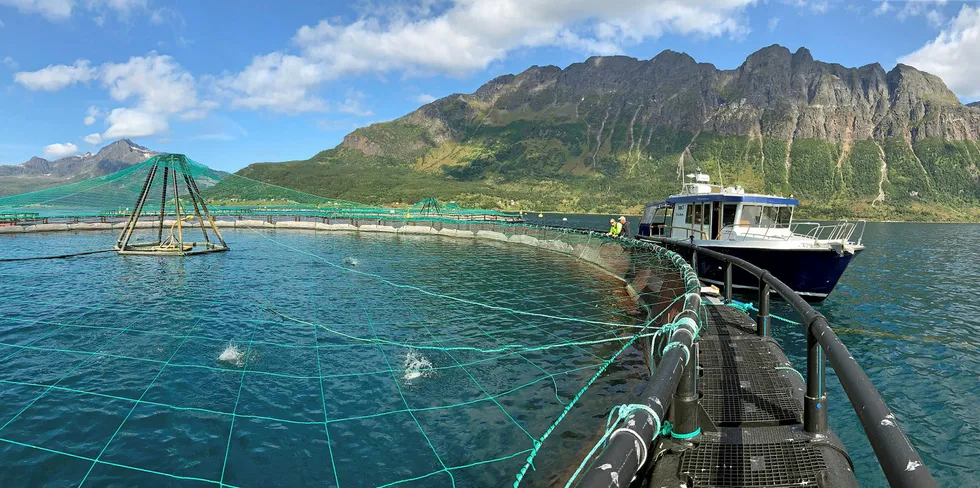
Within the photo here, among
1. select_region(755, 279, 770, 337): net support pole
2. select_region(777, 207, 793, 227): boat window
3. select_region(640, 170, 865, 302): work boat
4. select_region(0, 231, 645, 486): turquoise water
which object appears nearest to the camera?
select_region(755, 279, 770, 337): net support pole

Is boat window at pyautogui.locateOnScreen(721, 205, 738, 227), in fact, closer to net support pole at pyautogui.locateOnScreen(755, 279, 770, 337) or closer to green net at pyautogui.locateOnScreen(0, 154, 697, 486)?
green net at pyautogui.locateOnScreen(0, 154, 697, 486)

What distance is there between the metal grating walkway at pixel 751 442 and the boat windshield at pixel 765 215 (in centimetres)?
2026

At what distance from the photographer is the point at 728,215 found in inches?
1019

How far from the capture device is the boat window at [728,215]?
25.8 meters

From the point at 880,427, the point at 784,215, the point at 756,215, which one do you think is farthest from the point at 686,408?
the point at 784,215

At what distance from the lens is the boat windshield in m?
25.7

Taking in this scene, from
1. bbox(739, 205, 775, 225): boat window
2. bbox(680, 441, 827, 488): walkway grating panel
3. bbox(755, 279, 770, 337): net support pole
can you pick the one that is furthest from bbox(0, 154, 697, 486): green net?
bbox(739, 205, 775, 225): boat window

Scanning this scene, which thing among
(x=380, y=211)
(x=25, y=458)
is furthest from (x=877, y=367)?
(x=380, y=211)

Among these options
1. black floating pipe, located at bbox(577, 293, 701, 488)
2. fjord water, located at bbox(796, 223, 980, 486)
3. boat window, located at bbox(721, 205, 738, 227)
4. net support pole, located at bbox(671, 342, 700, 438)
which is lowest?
fjord water, located at bbox(796, 223, 980, 486)

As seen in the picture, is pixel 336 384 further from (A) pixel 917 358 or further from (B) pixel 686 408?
(A) pixel 917 358

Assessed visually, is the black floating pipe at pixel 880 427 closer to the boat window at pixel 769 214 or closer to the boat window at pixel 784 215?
the boat window at pixel 769 214

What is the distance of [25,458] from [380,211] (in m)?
90.3

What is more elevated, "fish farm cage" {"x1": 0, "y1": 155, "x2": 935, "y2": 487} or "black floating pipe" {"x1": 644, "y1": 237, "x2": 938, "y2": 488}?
"black floating pipe" {"x1": 644, "y1": 237, "x2": 938, "y2": 488}

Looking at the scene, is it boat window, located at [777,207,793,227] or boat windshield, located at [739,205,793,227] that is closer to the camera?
boat windshield, located at [739,205,793,227]
